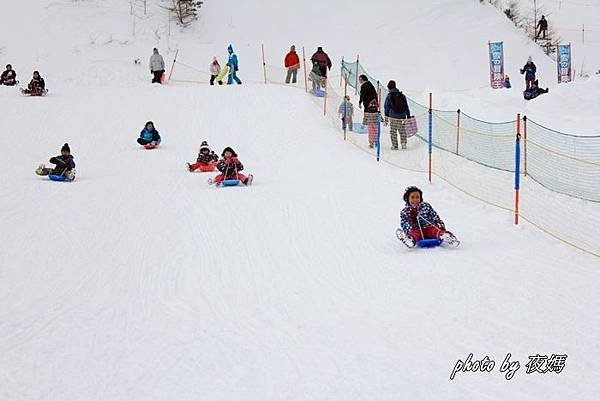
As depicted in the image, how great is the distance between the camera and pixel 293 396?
6.19 meters

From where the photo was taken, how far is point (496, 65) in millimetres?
31844

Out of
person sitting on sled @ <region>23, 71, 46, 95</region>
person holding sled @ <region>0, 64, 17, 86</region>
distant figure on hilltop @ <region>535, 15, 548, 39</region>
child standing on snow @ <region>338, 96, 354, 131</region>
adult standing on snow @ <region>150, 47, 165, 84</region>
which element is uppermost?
distant figure on hilltop @ <region>535, 15, 548, 39</region>

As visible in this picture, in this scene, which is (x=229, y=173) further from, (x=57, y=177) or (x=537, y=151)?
(x=537, y=151)

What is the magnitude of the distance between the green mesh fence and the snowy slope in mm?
1781

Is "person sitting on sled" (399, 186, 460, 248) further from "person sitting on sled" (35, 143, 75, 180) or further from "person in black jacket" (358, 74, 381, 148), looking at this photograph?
"person in black jacket" (358, 74, 381, 148)

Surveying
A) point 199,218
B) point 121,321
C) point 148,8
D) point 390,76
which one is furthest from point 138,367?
point 148,8

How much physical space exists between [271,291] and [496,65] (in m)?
24.9

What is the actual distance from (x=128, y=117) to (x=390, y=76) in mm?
14525

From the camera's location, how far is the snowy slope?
656cm

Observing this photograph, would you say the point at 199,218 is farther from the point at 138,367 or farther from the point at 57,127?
the point at 57,127

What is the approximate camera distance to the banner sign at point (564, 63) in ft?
104

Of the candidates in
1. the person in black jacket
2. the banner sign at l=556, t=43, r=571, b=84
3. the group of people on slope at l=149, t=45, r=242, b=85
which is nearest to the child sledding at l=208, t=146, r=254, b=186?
the person in black jacket

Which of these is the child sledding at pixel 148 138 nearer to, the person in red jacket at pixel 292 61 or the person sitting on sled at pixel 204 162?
the person sitting on sled at pixel 204 162

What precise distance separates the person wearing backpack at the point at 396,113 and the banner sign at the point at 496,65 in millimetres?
12476
